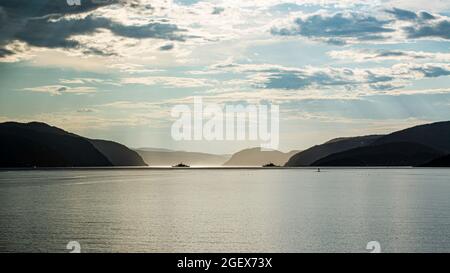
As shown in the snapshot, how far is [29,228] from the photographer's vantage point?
211 ft

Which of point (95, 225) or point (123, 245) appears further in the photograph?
point (95, 225)

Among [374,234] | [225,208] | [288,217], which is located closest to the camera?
[374,234]
